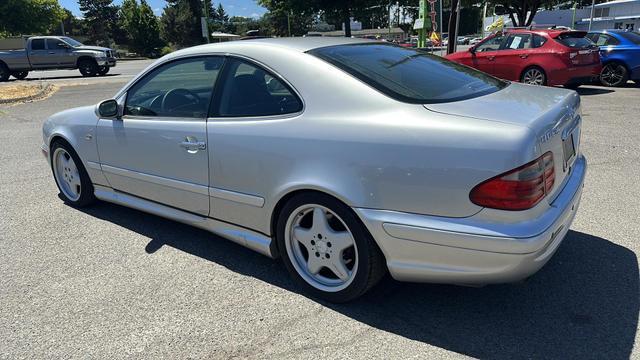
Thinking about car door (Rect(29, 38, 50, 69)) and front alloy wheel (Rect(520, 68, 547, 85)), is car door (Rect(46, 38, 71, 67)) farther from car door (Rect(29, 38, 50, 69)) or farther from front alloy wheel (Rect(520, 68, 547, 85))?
front alloy wheel (Rect(520, 68, 547, 85))

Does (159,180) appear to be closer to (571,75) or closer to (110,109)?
(110,109)

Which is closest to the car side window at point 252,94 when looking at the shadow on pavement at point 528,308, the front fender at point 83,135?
the shadow on pavement at point 528,308

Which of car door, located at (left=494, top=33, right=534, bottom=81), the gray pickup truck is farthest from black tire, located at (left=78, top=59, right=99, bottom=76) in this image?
car door, located at (left=494, top=33, right=534, bottom=81)

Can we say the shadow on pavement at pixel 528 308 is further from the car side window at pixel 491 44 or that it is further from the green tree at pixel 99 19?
the green tree at pixel 99 19

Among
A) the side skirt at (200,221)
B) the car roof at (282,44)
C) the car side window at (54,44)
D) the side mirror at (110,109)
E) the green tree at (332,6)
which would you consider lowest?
the side skirt at (200,221)

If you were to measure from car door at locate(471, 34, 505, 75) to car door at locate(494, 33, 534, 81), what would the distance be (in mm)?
116

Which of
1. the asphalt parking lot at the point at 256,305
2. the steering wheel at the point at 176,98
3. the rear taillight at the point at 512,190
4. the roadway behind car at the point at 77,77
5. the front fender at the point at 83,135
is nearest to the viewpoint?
the rear taillight at the point at 512,190

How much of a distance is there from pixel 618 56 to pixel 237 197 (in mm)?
12685

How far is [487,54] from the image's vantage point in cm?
1216

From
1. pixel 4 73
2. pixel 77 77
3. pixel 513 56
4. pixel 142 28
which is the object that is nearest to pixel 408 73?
pixel 513 56

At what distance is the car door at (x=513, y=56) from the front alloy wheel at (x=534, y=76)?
0.45ft

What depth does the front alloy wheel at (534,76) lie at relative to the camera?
1127cm

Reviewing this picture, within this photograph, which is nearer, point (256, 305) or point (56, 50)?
point (256, 305)

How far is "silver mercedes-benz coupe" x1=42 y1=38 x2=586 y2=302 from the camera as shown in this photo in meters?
2.34
